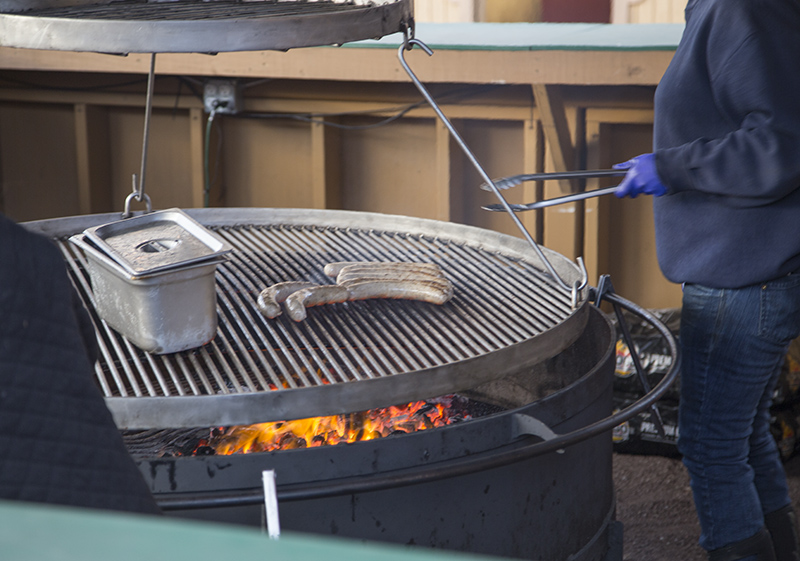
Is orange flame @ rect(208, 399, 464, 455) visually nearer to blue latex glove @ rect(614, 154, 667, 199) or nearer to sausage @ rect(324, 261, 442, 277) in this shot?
sausage @ rect(324, 261, 442, 277)

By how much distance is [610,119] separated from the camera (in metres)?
3.33

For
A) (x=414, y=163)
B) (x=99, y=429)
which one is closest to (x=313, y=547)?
(x=99, y=429)

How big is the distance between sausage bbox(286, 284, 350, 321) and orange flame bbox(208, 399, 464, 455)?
245mm

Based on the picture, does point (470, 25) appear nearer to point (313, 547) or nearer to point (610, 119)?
point (610, 119)

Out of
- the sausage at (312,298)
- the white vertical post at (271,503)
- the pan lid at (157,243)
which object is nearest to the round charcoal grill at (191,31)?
the pan lid at (157,243)

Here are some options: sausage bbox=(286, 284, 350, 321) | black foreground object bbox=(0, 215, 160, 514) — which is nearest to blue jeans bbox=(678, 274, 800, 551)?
sausage bbox=(286, 284, 350, 321)

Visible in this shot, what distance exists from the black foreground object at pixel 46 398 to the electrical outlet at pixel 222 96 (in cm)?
323

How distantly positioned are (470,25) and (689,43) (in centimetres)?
207

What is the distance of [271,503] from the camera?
1221mm

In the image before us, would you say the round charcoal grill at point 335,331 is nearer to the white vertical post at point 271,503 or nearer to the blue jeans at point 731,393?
the white vertical post at point 271,503

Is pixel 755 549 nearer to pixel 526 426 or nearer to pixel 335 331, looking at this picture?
pixel 526 426

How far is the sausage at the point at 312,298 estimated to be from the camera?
1.83 meters

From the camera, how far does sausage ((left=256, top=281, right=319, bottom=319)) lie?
1862mm

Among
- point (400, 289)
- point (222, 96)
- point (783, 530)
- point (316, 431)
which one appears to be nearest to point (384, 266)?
point (400, 289)
